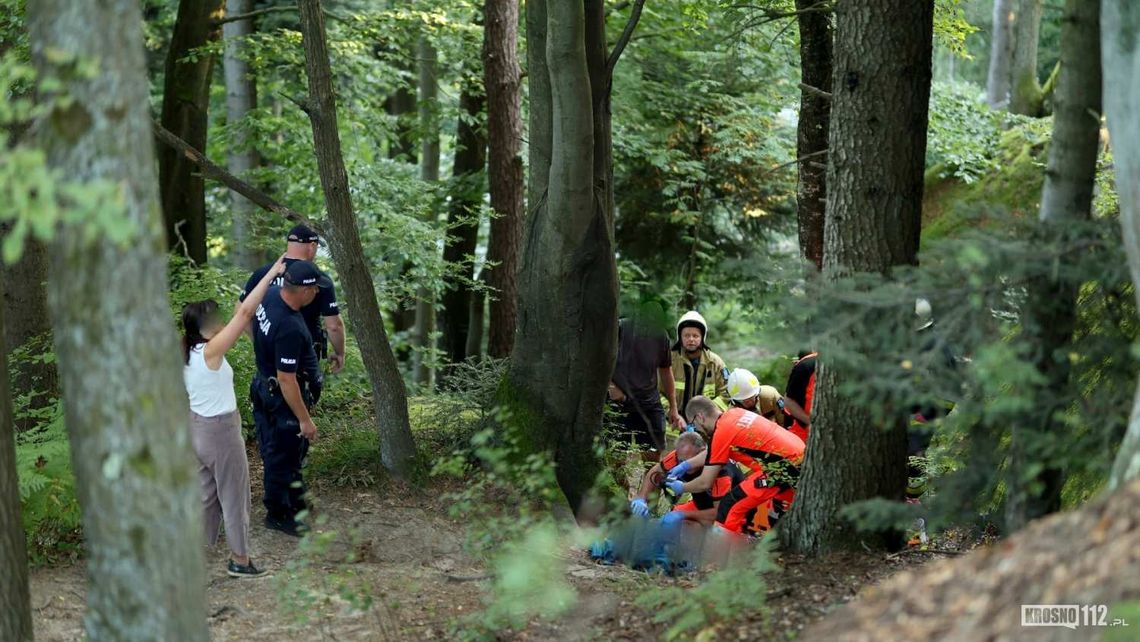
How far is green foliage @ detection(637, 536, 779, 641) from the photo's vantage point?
5.57m

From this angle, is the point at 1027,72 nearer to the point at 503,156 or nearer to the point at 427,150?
the point at 427,150

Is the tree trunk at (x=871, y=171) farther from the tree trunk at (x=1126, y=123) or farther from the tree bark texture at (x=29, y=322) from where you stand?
the tree bark texture at (x=29, y=322)

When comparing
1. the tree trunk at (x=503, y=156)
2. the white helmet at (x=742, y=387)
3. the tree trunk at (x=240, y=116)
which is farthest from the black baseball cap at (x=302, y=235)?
the tree trunk at (x=240, y=116)

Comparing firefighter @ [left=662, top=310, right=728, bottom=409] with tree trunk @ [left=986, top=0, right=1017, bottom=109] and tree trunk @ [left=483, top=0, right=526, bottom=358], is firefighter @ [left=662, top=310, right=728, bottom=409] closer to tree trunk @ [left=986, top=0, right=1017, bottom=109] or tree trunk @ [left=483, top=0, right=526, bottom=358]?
tree trunk @ [left=483, top=0, right=526, bottom=358]

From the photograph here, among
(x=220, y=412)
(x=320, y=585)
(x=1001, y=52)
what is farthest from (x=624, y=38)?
A: (x=1001, y=52)

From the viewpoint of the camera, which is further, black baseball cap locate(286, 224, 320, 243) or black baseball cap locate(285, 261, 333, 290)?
black baseball cap locate(286, 224, 320, 243)

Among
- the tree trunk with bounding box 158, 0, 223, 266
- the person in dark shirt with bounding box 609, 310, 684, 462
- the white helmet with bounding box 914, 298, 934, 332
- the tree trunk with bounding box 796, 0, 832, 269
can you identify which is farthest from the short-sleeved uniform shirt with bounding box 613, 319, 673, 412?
the tree trunk with bounding box 158, 0, 223, 266

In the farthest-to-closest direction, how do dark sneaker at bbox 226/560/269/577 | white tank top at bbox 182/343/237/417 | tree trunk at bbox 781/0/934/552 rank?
dark sneaker at bbox 226/560/269/577, white tank top at bbox 182/343/237/417, tree trunk at bbox 781/0/934/552

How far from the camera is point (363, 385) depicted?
39.8 ft

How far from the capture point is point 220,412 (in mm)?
7176

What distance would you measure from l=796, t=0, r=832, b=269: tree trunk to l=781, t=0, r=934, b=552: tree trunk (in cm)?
333

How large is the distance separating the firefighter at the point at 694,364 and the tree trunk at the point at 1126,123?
255 inches

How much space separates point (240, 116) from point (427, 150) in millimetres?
3865

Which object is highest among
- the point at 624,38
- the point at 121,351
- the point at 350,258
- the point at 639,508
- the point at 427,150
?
the point at 624,38
